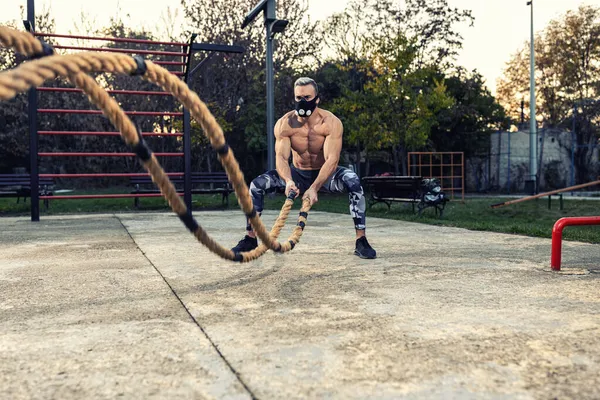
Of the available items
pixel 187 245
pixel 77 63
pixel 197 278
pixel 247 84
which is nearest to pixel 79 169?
pixel 247 84

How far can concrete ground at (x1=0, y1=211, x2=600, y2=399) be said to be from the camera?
169 centimetres

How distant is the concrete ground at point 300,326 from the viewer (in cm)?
169

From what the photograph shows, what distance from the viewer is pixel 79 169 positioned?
70.2ft

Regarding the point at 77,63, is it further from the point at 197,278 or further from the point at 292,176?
the point at 292,176

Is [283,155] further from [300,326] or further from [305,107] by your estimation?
[300,326]

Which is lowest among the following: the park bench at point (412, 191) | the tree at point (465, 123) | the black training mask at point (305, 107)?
the park bench at point (412, 191)

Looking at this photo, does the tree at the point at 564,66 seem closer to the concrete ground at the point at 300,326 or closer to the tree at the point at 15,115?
the tree at the point at 15,115

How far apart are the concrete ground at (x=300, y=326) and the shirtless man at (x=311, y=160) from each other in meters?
0.37

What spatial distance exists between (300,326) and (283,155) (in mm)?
2271

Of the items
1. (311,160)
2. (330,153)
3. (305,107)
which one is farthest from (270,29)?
(330,153)

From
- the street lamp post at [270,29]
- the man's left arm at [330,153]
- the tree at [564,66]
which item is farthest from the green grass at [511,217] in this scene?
the tree at [564,66]

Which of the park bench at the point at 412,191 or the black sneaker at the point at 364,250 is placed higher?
the park bench at the point at 412,191

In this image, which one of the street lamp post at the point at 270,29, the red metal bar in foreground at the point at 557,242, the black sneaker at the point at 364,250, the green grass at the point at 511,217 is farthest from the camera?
the street lamp post at the point at 270,29

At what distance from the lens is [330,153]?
4336 millimetres
